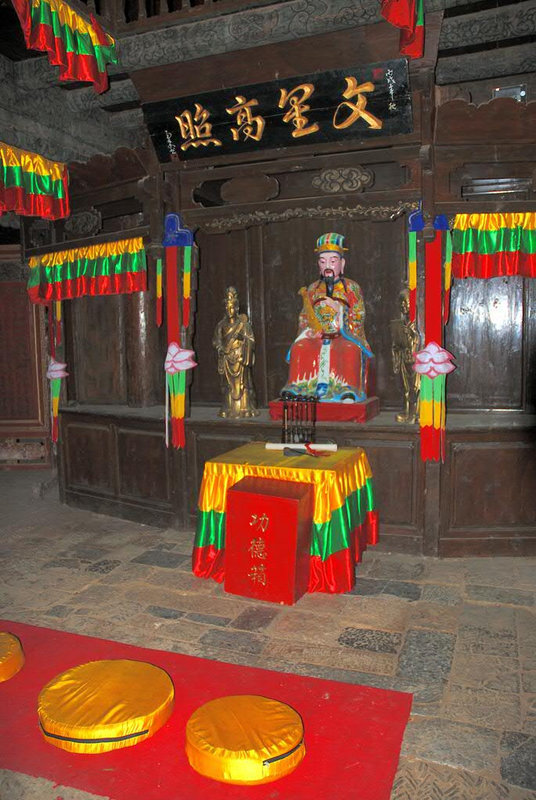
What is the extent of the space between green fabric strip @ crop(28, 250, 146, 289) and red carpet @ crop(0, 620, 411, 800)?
3374 millimetres

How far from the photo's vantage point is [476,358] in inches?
220

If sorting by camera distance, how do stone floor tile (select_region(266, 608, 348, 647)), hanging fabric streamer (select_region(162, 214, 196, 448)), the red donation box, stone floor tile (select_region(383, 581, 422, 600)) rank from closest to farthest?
stone floor tile (select_region(266, 608, 348, 647)) < the red donation box < stone floor tile (select_region(383, 581, 422, 600)) < hanging fabric streamer (select_region(162, 214, 196, 448))

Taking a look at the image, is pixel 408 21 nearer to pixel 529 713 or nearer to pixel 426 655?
pixel 426 655

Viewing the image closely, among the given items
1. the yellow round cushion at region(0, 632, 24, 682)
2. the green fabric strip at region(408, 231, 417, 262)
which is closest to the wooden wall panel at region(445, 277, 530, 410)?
the green fabric strip at region(408, 231, 417, 262)

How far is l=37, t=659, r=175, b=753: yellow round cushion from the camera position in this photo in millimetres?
2383

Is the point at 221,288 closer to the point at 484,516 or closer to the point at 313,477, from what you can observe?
the point at 313,477

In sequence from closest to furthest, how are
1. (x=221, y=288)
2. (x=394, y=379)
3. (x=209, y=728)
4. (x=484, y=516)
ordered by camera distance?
1. (x=209, y=728)
2. (x=484, y=516)
3. (x=394, y=379)
4. (x=221, y=288)

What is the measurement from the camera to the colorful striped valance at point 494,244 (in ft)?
14.9

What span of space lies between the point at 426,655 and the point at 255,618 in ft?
3.43

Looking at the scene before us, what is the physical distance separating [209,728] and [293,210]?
12.5 ft

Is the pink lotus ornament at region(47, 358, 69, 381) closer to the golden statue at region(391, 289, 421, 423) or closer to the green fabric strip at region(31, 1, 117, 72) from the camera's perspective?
the green fabric strip at region(31, 1, 117, 72)

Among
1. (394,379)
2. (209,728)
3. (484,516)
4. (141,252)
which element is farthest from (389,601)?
(141,252)

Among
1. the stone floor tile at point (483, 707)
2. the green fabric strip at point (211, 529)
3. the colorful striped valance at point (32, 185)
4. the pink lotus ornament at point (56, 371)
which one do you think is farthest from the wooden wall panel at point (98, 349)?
the stone floor tile at point (483, 707)

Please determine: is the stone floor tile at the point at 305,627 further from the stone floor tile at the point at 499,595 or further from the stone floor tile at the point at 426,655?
the stone floor tile at the point at 499,595
